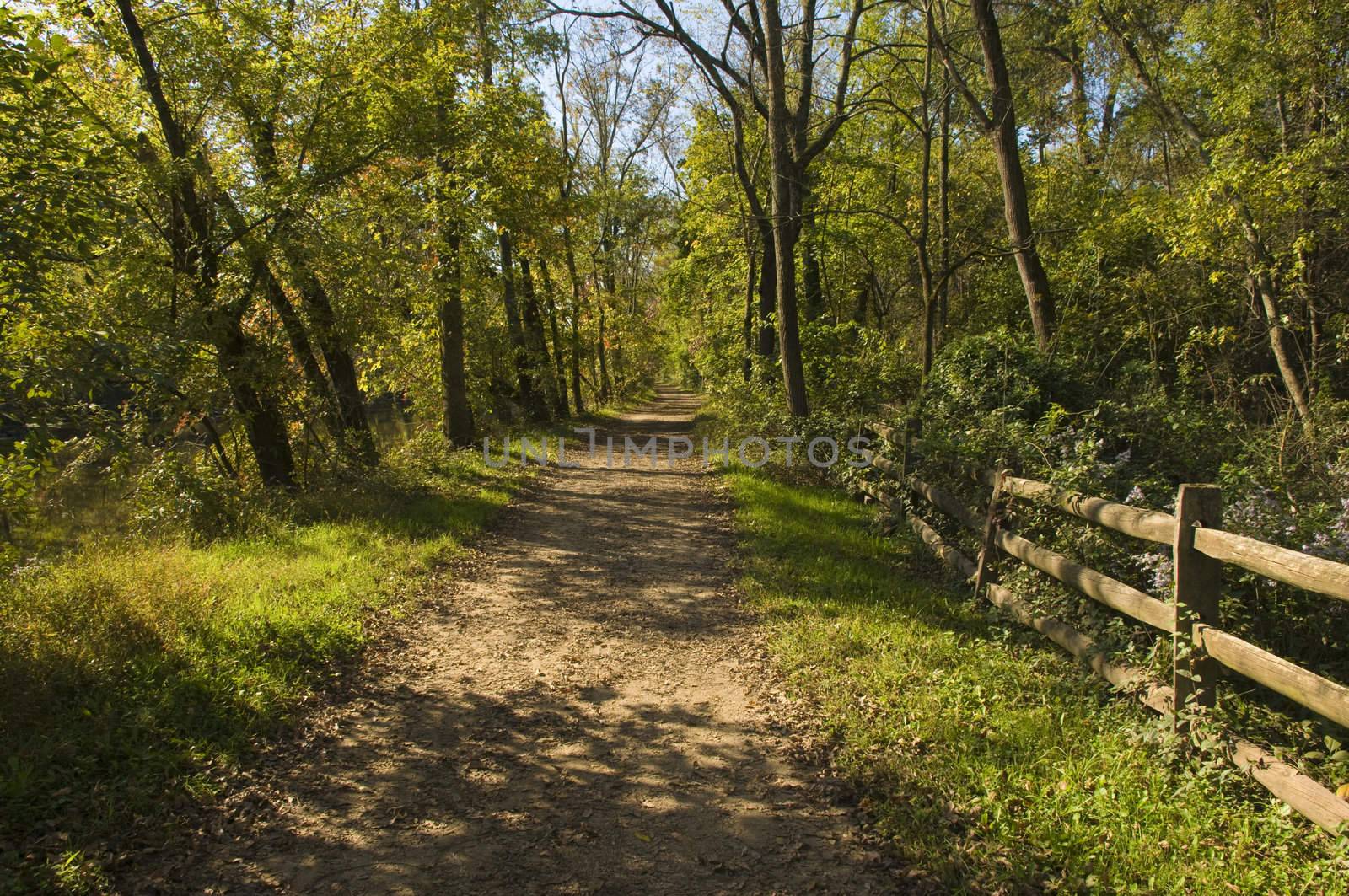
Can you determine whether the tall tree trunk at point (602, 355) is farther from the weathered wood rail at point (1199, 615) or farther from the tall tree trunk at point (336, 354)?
the weathered wood rail at point (1199, 615)

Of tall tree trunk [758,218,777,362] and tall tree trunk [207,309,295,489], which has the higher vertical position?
tall tree trunk [758,218,777,362]

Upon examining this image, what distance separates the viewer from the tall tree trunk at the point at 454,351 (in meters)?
14.6

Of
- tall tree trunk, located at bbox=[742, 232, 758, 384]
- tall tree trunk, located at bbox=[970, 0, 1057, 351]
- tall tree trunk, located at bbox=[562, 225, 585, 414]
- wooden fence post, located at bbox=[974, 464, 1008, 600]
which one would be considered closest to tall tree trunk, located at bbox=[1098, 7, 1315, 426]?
tall tree trunk, located at bbox=[970, 0, 1057, 351]

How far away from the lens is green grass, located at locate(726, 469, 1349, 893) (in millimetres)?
3229

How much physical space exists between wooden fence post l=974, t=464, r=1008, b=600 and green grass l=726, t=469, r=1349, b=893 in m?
0.26

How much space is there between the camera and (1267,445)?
252 inches

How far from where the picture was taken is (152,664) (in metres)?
4.89

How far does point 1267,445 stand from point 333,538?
928cm

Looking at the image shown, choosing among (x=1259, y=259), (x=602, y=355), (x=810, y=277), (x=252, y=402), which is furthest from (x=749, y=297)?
(x=252, y=402)

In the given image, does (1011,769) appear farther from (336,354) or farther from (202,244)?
(336,354)

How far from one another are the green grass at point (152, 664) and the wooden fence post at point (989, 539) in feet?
17.1

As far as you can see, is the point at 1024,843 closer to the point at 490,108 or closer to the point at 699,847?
the point at 699,847

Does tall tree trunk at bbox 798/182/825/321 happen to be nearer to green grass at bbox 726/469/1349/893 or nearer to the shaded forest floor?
the shaded forest floor

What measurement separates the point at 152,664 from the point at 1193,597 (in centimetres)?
625
